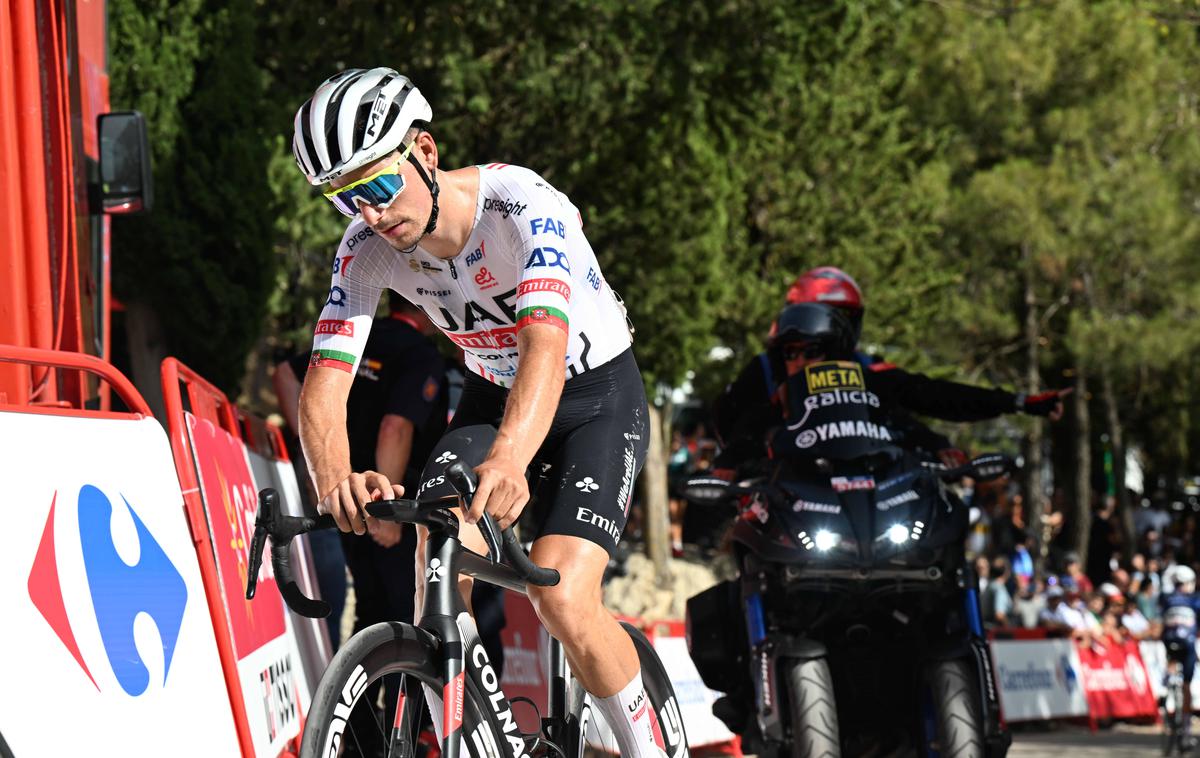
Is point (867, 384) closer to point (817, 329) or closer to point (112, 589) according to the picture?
point (817, 329)

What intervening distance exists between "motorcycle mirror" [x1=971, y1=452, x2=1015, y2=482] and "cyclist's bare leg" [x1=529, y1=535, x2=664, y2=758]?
2.65 meters

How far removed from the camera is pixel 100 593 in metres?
3.94

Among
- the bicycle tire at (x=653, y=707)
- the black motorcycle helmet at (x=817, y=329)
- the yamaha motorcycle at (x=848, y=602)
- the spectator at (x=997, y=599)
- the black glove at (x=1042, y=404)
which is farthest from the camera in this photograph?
the spectator at (x=997, y=599)

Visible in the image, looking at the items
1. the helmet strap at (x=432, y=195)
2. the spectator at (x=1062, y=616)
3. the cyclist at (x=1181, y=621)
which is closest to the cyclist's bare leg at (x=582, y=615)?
the helmet strap at (x=432, y=195)

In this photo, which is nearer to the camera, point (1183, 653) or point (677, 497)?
point (1183, 653)

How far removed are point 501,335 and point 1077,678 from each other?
1601 centimetres

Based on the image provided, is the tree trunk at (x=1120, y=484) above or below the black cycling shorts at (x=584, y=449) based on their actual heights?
above

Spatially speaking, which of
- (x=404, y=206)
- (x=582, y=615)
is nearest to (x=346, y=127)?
(x=404, y=206)

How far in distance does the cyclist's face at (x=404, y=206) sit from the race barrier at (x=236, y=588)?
110cm

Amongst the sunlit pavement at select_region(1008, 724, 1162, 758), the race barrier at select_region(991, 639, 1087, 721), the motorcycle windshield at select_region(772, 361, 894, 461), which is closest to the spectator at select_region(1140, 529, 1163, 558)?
the sunlit pavement at select_region(1008, 724, 1162, 758)

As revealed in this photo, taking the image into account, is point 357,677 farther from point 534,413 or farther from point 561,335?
point 561,335

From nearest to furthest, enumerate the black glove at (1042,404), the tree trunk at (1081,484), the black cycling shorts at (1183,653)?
the black glove at (1042,404) < the black cycling shorts at (1183,653) < the tree trunk at (1081,484)

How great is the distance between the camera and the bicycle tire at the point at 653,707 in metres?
4.54

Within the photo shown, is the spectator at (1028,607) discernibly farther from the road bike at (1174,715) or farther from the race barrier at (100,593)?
the race barrier at (100,593)
